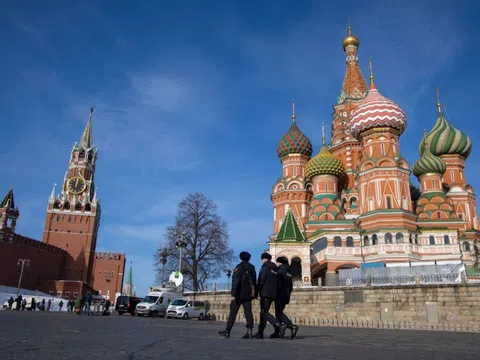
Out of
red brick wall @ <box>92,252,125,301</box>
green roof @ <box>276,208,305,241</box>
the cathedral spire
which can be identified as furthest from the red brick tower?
→ green roof @ <box>276,208,305,241</box>

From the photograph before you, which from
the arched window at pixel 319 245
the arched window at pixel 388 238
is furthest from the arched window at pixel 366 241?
the arched window at pixel 319 245

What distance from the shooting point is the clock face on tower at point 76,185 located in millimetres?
74037

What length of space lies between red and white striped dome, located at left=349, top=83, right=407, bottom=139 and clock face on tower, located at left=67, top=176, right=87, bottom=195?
168 feet

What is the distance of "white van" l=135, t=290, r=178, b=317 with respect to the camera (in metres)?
24.7

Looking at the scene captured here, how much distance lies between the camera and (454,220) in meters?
36.2

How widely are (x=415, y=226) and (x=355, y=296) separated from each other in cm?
1544

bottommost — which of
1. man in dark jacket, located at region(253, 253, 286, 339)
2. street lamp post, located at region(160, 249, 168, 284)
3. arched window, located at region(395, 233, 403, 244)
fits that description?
man in dark jacket, located at region(253, 253, 286, 339)

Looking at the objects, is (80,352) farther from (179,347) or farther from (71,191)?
(71,191)

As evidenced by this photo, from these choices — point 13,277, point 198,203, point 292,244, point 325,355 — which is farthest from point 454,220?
point 13,277

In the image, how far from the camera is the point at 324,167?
4225cm

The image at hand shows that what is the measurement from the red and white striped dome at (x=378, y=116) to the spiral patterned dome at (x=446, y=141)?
8165 mm

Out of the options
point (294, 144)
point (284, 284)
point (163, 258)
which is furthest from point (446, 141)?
point (284, 284)

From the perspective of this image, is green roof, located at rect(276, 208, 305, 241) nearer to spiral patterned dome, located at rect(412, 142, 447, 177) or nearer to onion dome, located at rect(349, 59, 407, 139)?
onion dome, located at rect(349, 59, 407, 139)

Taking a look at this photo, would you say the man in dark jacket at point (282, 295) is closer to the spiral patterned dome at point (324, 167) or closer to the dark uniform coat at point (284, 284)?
the dark uniform coat at point (284, 284)
